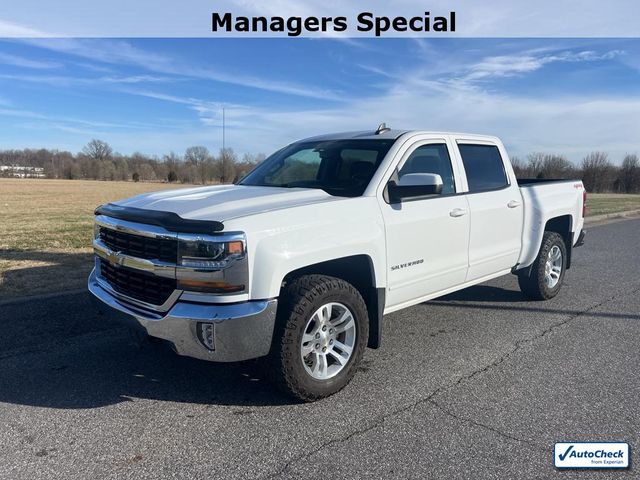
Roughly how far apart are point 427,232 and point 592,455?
2037mm

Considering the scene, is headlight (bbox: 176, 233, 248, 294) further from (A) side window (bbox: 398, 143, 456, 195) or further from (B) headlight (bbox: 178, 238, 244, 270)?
(A) side window (bbox: 398, 143, 456, 195)

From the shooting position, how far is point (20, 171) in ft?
362

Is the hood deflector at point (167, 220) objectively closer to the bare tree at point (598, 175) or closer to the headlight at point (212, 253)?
the headlight at point (212, 253)

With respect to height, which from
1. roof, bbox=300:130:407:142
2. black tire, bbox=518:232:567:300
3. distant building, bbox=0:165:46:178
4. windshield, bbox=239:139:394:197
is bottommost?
black tire, bbox=518:232:567:300

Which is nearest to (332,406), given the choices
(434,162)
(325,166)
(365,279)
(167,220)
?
(365,279)

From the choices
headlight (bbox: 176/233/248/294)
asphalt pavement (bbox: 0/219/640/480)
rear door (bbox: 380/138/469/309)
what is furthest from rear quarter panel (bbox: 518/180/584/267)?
headlight (bbox: 176/233/248/294)

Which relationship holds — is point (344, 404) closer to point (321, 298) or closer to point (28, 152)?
point (321, 298)

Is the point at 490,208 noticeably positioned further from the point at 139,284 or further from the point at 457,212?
the point at 139,284

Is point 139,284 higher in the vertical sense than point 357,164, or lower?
lower

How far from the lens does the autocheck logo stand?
112 inches

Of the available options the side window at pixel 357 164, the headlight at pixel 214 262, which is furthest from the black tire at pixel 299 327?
the side window at pixel 357 164

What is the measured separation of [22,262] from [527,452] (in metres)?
7.53

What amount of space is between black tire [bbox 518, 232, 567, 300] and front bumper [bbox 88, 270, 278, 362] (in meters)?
3.98

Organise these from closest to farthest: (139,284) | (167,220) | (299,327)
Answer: (167,220) < (299,327) < (139,284)
